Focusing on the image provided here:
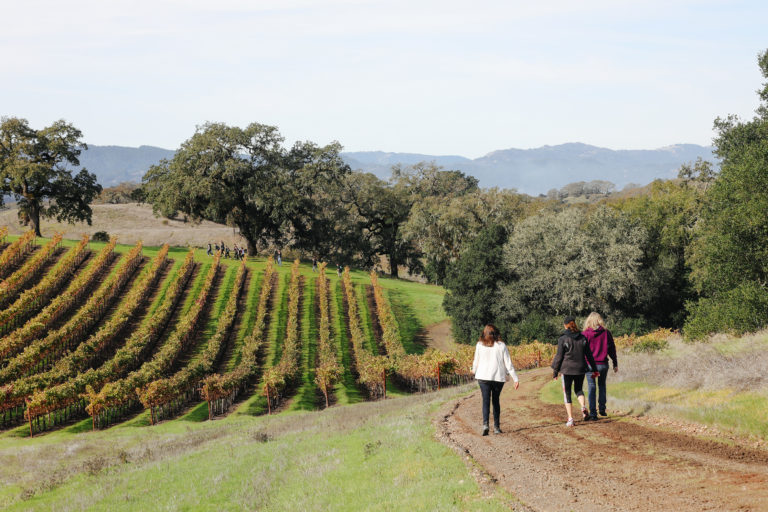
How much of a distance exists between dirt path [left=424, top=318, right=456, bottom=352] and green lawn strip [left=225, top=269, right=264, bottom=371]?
55.7 ft

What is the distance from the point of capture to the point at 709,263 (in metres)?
36.4

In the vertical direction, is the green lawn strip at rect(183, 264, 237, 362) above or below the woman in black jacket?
below

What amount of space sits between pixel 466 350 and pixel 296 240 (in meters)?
43.6

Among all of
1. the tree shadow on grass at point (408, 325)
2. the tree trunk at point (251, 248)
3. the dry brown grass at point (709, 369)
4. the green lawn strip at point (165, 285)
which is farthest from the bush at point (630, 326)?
the tree trunk at point (251, 248)

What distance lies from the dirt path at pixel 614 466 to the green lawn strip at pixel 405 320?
39.2 meters

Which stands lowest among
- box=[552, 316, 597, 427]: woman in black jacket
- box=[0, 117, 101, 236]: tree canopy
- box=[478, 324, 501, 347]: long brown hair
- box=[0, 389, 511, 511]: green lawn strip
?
box=[0, 389, 511, 511]: green lawn strip

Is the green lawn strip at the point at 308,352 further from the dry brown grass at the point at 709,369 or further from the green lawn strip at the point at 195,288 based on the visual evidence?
the dry brown grass at the point at 709,369

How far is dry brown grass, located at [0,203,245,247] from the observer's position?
92.9 metres

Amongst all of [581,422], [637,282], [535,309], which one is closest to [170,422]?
[581,422]

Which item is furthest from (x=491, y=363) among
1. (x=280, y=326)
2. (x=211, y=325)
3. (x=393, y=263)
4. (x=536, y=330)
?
(x=393, y=263)

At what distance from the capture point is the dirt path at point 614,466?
8359mm

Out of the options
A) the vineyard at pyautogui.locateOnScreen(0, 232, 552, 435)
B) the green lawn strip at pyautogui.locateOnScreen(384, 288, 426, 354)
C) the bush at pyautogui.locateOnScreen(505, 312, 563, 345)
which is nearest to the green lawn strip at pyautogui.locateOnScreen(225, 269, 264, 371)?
the vineyard at pyautogui.locateOnScreen(0, 232, 552, 435)

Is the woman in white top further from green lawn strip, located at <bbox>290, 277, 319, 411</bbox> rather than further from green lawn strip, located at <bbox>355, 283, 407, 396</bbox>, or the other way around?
green lawn strip, located at <bbox>355, 283, 407, 396</bbox>

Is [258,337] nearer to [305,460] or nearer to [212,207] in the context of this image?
[212,207]
